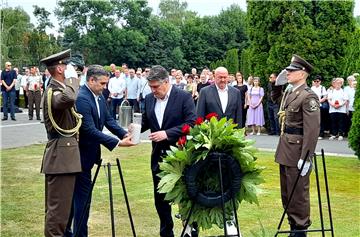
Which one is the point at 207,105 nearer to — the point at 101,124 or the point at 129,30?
the point at 101,124

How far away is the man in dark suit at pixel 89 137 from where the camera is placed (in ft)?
19.6

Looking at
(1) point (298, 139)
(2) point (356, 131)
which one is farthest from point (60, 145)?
(2) point (356, 131)

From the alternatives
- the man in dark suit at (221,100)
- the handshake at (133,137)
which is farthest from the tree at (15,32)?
the handshake at (133,137)

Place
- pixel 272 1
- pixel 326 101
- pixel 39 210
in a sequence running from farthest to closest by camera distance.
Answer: pixel 272 1 → pixel 326 101 → pixel 39 210

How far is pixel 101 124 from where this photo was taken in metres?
6.33

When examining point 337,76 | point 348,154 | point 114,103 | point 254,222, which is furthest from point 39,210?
point 114,103

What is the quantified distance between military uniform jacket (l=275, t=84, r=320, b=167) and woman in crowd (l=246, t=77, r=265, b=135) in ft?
36.4

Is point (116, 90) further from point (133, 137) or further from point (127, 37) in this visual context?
point (127, 37)

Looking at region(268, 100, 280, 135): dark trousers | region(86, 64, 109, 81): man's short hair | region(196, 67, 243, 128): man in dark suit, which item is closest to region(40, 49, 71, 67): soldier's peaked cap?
region(86, 64, 109, 81): man's short hair

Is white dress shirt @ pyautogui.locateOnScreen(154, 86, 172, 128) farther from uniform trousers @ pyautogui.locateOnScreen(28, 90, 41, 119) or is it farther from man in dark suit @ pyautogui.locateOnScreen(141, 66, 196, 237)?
uniform trousers @ pyautogui.locateOnScreen(28, 90, 41, 119)

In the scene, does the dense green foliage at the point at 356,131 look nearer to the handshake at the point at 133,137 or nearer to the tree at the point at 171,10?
the handshake at the point at 133,137

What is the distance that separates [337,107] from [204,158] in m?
11.7

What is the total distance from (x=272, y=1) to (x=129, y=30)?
31.7m

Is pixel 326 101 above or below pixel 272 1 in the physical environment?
below
